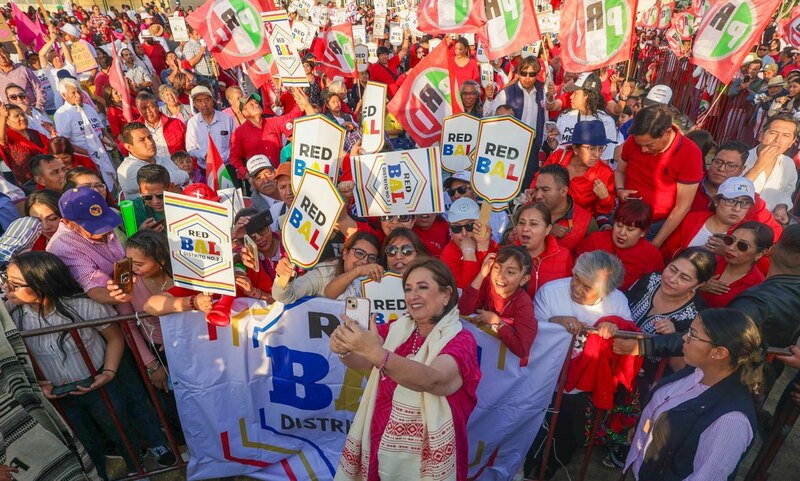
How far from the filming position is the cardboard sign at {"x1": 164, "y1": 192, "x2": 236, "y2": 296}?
8.97ft

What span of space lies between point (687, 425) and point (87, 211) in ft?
12.7

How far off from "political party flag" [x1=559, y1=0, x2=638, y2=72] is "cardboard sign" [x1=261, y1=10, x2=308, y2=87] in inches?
127

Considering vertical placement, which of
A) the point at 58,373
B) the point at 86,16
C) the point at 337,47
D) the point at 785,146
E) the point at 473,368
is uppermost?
the point at 86,16

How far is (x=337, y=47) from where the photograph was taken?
757 centimetres

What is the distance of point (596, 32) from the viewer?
17.0 ft

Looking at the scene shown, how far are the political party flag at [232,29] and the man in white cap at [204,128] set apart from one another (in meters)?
0.57

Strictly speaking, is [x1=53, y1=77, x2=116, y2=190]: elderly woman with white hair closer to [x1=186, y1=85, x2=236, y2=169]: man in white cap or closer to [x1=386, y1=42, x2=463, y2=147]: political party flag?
[x1=186, y1=85, x2=236, y2=169]: man in white cap

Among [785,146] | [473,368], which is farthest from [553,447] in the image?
[785,146]

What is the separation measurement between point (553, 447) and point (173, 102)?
23.4 ft

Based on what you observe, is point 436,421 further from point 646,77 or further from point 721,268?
point 646,77

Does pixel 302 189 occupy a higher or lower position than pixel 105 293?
higher

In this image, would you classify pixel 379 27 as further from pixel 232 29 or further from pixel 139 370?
pixel 139 370

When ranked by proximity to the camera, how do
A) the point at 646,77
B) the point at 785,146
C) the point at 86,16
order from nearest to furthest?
the point at 785,146, the point at 646,77, the point at 86,16

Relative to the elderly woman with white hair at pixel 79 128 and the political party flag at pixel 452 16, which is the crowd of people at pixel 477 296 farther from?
the political party flag at pixel 452 16
